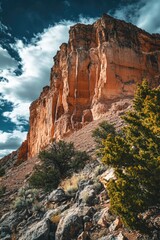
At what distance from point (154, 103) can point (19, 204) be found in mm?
8144

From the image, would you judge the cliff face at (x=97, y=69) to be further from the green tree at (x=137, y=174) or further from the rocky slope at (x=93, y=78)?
the green tree at (x=137, y=174)

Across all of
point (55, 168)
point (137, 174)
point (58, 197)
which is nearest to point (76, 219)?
point (137, 174)

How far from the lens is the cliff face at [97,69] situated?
4306 centimetres

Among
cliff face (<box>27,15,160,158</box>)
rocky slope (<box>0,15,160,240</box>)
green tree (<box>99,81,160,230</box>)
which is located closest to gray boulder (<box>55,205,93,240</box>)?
green tree (<box>99,81,160,230</box>)

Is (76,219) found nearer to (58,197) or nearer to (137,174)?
(137,174)

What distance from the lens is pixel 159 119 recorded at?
Answer: 781 centimetres

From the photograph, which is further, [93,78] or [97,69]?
[93,78]

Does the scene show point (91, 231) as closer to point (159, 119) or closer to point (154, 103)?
point (159, 119)

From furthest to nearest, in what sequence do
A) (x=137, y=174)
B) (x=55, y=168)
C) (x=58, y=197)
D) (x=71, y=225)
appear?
(x=55, y=168), (x=58, y=197), (x=71, y=225), (x=137, y=174)

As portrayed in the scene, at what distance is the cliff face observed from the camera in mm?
43062

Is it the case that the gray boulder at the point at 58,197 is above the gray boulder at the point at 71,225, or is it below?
above

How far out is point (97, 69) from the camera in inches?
1781

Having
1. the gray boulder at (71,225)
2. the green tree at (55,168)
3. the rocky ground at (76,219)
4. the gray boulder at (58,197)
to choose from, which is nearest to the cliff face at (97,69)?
the green tree at (55,168)

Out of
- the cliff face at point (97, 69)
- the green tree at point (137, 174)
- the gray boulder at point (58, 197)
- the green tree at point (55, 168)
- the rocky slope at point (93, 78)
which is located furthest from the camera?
the cliff face at point (97, 69)
